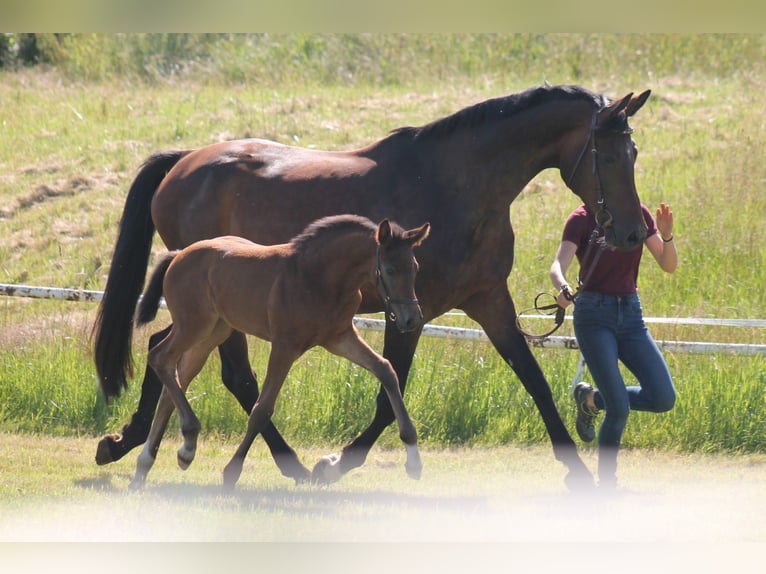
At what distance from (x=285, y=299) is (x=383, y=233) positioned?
0.76 m

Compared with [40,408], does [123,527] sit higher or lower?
higher

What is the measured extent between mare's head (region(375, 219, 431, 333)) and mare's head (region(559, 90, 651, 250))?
3.74 feet

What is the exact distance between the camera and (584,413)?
6.25 metres

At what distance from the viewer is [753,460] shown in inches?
292

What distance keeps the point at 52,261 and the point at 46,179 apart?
231 centimetres

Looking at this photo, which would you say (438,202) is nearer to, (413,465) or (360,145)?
(413,465)

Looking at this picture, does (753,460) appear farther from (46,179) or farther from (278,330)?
(46,179)

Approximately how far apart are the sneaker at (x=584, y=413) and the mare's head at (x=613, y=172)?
101cm

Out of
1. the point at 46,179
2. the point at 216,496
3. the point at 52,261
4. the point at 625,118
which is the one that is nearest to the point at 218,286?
the point at 216,496

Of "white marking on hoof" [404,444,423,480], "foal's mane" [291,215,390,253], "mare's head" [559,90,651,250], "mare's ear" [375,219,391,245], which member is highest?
"mare's head" [559,90,651,250]

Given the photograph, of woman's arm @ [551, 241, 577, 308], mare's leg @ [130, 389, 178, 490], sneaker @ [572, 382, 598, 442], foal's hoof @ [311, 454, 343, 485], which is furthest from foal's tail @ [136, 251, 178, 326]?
sneaker @ [572, 382, 598, 442]

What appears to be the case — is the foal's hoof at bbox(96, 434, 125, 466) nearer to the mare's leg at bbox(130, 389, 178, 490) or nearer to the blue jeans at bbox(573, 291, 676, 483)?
Result: the mare's leg at bbox(130, 389, 178, 490)

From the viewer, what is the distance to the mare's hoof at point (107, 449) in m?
6.56

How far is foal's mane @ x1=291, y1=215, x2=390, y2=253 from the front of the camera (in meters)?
5.42
